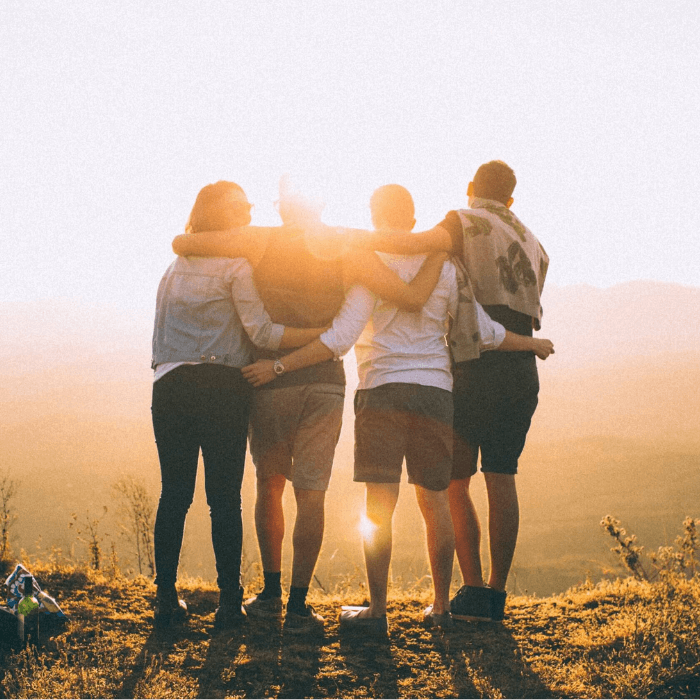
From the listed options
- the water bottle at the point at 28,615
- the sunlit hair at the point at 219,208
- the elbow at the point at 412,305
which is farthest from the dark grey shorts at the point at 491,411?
the water bottle at the point at 28,615

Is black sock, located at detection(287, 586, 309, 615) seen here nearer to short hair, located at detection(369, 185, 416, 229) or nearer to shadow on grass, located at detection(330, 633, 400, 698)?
shadow on grass, located at detection(330, 633, 400, 698)

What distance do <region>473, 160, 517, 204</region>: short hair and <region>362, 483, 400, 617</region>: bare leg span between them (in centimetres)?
170

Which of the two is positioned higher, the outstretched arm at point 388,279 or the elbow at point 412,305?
the outstretched arm at point 388,279

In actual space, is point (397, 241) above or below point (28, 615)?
above

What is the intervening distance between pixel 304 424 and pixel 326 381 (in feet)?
0.79

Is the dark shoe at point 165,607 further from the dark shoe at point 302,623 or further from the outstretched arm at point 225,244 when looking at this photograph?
the outstretched arm at point 225,244

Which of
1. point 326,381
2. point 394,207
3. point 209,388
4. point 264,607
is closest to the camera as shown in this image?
point 209,388

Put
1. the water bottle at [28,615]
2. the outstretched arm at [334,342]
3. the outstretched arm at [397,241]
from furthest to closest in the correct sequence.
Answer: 1. the outstretched arm at [397,241]
2. the outstretched arm at [334,342]
3. the water bottle at [28,615]

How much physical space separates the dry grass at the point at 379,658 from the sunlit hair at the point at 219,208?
6.61 ft

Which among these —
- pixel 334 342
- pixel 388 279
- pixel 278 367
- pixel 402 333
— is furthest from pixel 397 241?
pixel 278 367

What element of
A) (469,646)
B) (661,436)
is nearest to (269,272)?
(469,646)

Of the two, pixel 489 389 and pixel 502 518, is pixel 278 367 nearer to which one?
pixel 489 389

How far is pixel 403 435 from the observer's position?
3580 mm

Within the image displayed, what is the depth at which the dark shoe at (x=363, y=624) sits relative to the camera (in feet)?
→ 11.7
